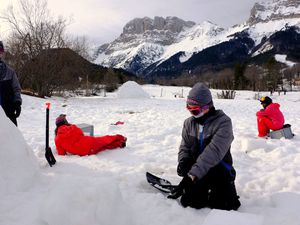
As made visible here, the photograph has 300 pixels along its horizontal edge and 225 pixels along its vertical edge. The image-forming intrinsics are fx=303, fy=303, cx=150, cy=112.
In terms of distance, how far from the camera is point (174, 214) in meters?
3.07

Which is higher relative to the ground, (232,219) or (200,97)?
(200,97)

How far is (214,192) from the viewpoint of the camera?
3.29m

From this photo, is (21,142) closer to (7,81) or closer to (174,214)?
(7,81)

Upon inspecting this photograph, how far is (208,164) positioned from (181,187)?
389mm

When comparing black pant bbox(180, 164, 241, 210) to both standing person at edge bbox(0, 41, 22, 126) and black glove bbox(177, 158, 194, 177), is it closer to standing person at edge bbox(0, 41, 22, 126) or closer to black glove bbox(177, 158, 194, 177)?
black glove bbox(177, 158, 194, 177)

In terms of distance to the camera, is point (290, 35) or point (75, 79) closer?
point (75, 79)

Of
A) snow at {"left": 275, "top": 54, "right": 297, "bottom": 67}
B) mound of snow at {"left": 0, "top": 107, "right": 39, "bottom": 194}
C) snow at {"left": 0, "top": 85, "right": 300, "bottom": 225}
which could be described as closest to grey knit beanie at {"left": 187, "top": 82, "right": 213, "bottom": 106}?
snow at {"left": 0, "top": 85, "right": 300, "bottom": 225}

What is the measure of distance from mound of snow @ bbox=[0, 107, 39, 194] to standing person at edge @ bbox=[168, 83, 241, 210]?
1629 mm

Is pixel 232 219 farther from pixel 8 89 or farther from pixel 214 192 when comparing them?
pixel 8 89

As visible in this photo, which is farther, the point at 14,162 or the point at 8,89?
the point at 8,89

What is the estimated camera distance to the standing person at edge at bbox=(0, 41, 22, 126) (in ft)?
14.8

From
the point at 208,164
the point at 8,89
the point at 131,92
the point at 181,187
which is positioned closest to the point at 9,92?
the point at 8,89

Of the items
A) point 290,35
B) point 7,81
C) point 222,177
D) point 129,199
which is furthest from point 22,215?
point 290,35

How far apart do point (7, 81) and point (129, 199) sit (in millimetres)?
2666
